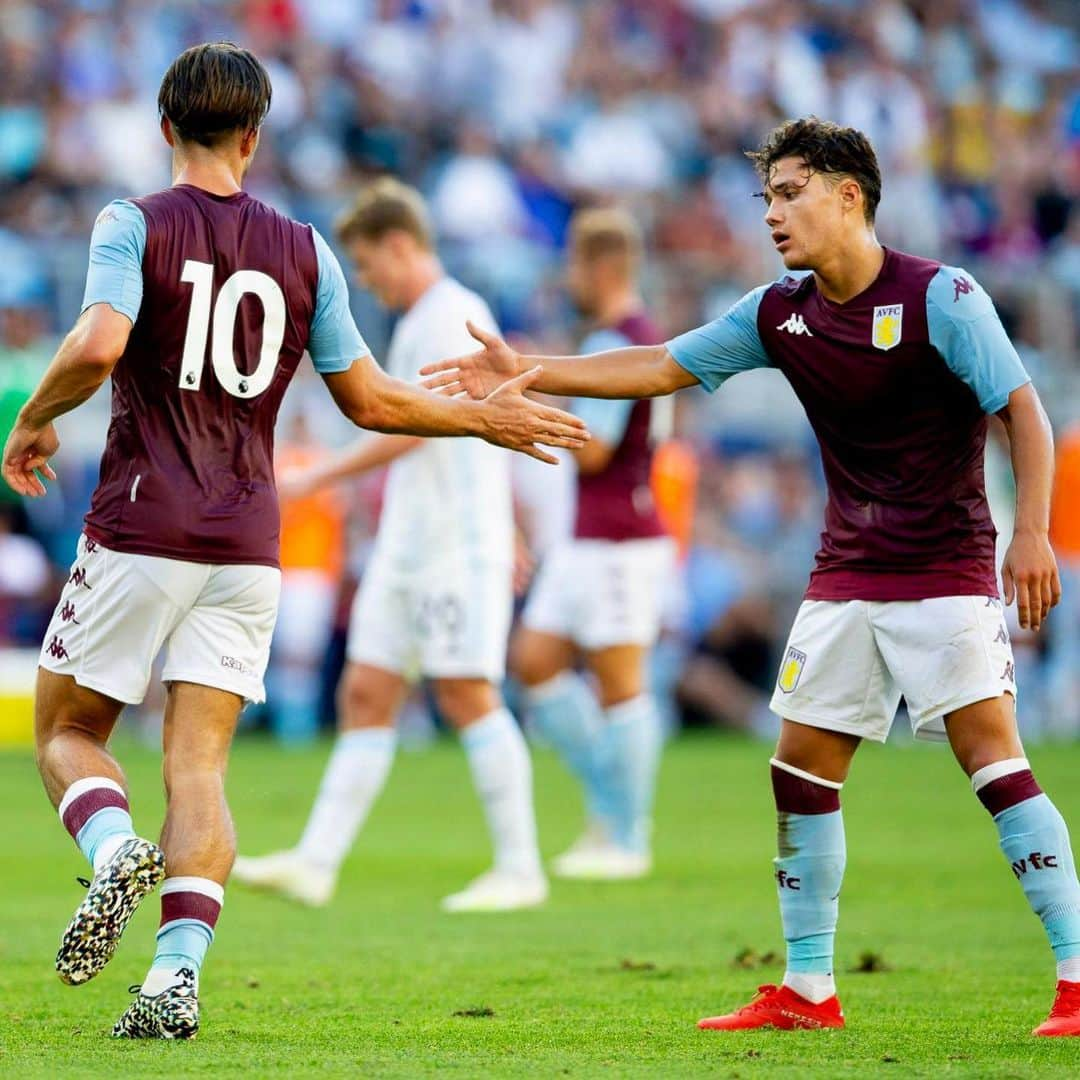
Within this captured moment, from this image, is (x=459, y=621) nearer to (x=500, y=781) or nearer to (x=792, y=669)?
(x=500, y=781)

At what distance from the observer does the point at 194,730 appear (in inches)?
217

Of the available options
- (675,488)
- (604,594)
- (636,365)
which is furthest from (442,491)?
(675,488)

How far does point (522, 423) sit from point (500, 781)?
3181 millimetres

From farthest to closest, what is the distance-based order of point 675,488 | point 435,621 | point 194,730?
1. point 675,488
2. point 435,621
3. point 194,730

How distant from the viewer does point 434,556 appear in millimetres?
8867

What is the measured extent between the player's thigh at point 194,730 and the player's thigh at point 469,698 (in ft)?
10.7

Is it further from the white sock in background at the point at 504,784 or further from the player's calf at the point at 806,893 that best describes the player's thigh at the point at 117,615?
the white sock in background at the point at 504,784

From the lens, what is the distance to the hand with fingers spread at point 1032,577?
547 cm

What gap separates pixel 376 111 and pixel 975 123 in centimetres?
760

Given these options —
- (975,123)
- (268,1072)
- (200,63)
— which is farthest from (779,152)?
(975,123)

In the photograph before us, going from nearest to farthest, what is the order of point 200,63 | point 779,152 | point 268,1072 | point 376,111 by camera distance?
point 268,1072, point 200,63, point 779,152, point 376,111

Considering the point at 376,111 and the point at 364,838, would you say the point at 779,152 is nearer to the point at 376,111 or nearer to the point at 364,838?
the point at 364,838

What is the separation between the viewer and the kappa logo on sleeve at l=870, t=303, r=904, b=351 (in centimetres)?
563

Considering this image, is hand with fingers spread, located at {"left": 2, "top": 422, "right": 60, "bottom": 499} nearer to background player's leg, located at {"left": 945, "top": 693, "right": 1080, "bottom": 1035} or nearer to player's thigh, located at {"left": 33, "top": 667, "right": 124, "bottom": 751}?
player's thigh, located at {"left": 33, "top": 667, "right": 124, "bottom": 751}
